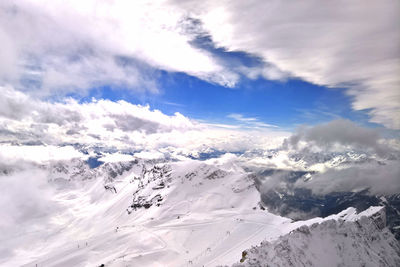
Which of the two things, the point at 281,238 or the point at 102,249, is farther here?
the point at 102,249

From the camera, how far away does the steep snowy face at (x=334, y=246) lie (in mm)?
68062

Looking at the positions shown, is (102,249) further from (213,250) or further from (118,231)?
(213,250)

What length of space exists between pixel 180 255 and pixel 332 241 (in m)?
74.8

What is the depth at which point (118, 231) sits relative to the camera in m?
183

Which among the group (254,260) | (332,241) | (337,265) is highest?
(254,260)

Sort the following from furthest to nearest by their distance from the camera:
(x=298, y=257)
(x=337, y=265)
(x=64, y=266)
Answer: (x=64, y=266)
(x=337, y=265)
(x=298, y=257)

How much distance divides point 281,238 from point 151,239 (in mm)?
97537

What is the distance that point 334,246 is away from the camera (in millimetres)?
88312

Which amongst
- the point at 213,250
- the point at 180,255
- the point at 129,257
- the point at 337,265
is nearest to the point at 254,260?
the point at 337,265

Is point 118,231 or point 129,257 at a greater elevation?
point 118,231

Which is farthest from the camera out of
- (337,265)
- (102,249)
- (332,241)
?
(102,249)

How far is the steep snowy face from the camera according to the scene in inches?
2680

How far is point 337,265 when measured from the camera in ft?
274

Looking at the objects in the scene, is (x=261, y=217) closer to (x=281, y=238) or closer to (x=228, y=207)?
(x=228, y=207)
